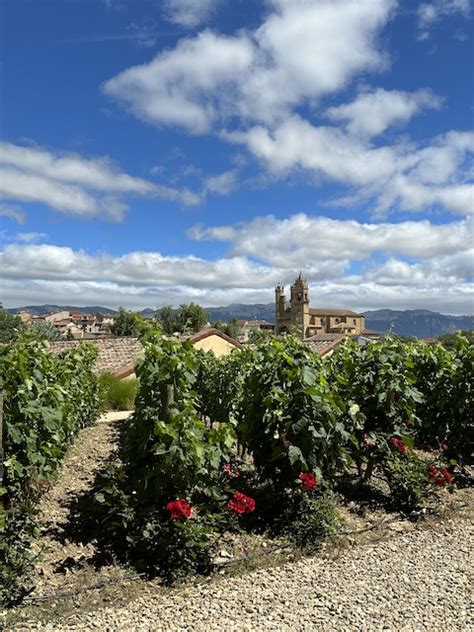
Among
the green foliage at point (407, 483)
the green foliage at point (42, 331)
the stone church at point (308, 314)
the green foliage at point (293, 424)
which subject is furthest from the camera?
the stone church at point (308, 314)

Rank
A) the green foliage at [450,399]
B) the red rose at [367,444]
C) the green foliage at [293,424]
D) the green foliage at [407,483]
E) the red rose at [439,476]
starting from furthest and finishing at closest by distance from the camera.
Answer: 1. the green foliage at [450,399]
2. the red rose at [367,444]
3. the red rose at [439,476]
4. the green foliage at [407,483]
5. the green foliage at [293,424]

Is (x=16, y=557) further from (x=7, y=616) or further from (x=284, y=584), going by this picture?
(x=284, y=584)

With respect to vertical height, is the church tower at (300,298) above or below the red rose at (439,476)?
above

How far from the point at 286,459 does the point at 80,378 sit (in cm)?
525

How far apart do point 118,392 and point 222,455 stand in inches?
390

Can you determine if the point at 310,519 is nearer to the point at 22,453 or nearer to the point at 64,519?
the point at 64,519

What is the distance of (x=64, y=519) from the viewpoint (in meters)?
4.54

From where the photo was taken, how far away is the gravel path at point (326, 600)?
3.01 meters

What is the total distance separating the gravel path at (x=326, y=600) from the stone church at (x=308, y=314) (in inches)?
3120

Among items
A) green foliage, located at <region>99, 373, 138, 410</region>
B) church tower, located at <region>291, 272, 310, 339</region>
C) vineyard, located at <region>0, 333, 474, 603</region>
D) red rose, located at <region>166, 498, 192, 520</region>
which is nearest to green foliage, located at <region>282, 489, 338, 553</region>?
vineyard, located at <region>0, 333, 474, 603</region>

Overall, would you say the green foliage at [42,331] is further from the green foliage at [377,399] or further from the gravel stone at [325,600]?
the gravel stone at [325,600]

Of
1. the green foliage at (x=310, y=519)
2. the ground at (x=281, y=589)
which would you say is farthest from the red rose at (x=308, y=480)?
the ground at (x=281, y=589)

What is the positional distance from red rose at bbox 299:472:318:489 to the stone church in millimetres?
78781

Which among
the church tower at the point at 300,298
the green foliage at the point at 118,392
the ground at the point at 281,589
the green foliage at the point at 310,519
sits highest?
the church tower at the point at 300,298
